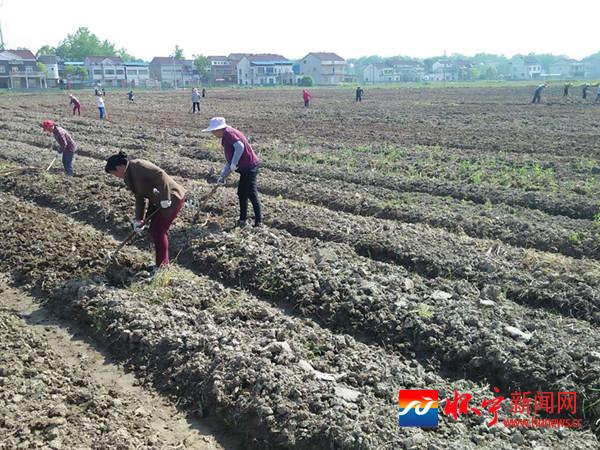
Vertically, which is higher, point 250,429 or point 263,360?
point 263,360

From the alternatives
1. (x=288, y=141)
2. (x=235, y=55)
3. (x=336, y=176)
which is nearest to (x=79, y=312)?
(x=336, y=176)

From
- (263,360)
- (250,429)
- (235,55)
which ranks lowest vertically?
(250,429)

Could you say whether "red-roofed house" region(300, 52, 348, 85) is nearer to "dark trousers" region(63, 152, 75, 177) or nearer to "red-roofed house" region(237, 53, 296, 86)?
"red-roofed house" region(237, 53, 296, 86)

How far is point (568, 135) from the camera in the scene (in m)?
19.5

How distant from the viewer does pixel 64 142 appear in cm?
1218

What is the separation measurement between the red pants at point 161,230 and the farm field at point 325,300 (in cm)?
29

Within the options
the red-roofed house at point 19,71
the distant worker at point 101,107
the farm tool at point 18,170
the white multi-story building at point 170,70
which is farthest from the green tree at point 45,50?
the farm tool at point 18,170

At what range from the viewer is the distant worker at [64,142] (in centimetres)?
1203

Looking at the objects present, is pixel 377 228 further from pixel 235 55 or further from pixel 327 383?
pixel 235 55

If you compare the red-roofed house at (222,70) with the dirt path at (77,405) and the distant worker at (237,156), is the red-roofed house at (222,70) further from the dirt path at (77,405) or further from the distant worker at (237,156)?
the dirt path at (77,405)

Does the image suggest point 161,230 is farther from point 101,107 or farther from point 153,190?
point 101,107

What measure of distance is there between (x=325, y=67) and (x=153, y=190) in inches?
4346

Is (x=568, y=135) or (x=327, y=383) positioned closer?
(x=327, y=383)

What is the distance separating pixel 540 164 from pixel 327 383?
11.7 metres
